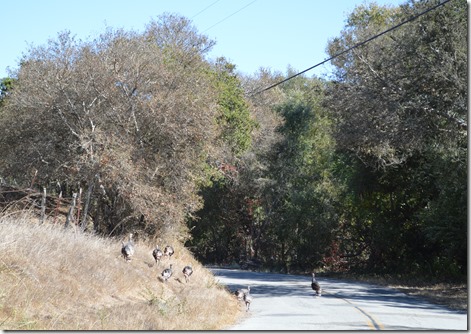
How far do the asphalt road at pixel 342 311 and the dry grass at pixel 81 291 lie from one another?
4.28 feet

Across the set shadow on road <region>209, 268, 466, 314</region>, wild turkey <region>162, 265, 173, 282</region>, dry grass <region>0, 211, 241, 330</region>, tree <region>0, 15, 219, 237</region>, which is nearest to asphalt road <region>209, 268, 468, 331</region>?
shadow on road <region>209, 268, 466, 314</region>

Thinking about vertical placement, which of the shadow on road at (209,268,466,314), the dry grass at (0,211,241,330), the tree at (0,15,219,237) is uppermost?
the tree at (0,15,219,237)

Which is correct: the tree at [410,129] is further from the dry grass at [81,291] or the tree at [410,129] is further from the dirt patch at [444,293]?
the dry grass at [81,291]

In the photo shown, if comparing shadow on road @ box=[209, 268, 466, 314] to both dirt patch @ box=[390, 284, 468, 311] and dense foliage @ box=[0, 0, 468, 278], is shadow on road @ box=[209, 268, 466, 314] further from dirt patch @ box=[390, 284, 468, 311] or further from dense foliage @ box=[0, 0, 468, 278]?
dense foliage @ box=[0, 0, 468, 278]

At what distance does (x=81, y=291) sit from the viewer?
1505 centimetres

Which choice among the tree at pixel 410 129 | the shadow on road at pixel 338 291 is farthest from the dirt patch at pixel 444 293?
the tree at pixel 410 129

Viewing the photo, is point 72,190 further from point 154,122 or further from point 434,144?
point 434,144

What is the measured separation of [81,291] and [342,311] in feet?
24.9

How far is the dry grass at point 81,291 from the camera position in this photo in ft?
40.3

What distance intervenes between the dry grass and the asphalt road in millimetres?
1305

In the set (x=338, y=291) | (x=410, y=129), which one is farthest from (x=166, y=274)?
(x=410, y=129)

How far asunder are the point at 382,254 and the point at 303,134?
33.5 ft

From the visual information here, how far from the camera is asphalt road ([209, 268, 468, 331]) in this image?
1556 centimetres

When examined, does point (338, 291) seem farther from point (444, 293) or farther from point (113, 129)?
point (113, 129)
